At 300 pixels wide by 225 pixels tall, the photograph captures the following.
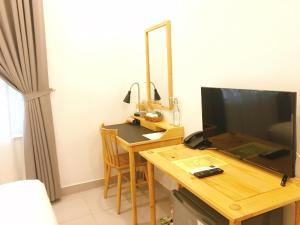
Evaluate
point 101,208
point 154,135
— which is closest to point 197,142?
point 154,135

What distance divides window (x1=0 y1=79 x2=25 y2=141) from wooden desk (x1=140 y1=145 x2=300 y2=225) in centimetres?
167

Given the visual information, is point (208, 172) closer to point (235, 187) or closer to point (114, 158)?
point (235, 187)

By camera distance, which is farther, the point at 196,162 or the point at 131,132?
the point at 131,132

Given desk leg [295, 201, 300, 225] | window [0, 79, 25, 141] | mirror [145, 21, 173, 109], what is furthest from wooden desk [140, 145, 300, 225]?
window [0, 79, 25, 141]

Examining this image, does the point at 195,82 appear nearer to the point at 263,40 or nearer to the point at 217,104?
→ the point at 217,104

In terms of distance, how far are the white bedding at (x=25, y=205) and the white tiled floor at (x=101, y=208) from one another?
90 centimetres

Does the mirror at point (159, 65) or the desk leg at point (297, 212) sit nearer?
the desk leg at point (297, 212)

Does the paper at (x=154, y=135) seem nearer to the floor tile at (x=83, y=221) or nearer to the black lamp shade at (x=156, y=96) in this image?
the black lamp shade at (x=156, y=96)

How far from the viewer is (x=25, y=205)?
59.4 inches

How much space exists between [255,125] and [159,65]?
4.95ft

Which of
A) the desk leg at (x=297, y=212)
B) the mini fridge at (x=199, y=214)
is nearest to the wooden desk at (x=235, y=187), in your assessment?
the desk leg at (x=297, y=212)

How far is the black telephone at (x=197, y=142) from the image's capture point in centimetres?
198

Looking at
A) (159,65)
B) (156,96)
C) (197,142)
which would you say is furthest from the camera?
(156,96)

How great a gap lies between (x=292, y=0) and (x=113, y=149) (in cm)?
198
